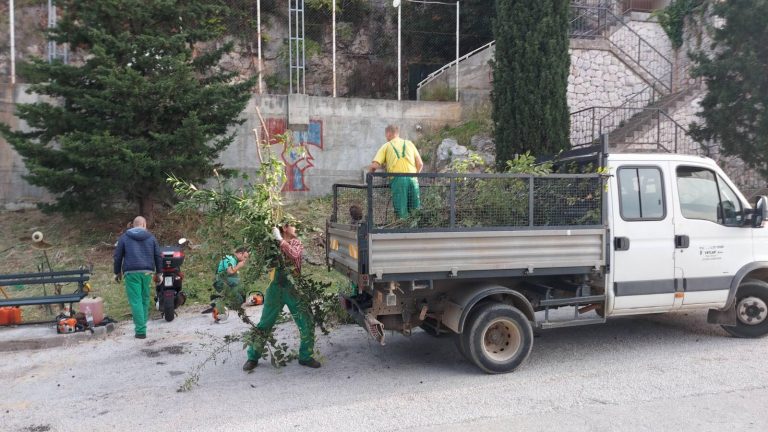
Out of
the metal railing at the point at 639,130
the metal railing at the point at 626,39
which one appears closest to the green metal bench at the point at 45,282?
the metal railing at the point at 639,130

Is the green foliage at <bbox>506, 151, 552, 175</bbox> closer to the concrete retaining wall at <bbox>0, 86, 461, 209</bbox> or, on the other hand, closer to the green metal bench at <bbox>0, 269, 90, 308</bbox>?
the green metal bench at <bbox>0, 269, 90, 308</bbox>

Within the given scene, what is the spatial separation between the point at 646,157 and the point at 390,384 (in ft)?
12.1

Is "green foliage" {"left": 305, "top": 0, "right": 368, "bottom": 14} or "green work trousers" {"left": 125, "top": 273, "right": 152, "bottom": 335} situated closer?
"green work trousers" {"left": 125, "top": 273, "right": 152, "bottom": 335}

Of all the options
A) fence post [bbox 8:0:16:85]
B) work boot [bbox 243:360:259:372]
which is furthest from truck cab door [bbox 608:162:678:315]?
fence post [bbox 8:0:16:85]

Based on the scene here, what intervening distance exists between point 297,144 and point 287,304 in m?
9.05

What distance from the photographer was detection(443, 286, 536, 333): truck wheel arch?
17.6ft

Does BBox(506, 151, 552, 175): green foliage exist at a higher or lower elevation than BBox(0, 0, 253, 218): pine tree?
lower

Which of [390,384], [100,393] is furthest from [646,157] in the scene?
[100,393]

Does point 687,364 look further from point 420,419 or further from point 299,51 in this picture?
point 299,51

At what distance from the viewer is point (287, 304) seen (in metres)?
5.82

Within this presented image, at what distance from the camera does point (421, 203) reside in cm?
561

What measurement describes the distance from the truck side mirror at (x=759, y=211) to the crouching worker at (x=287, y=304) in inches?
199

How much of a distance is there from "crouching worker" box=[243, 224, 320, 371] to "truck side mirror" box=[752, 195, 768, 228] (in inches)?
199

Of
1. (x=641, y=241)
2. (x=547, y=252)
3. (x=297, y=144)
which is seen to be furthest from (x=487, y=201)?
(x=297, y=144)
